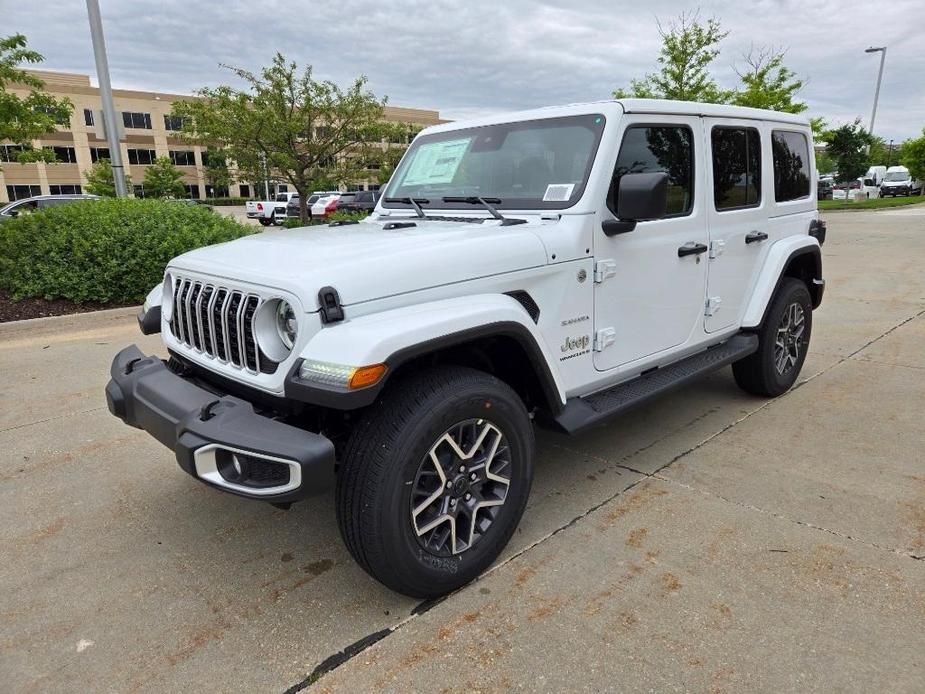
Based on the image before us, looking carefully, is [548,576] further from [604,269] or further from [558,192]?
[558,192]

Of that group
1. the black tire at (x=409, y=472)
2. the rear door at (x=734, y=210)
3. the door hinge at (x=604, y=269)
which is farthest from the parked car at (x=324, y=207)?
the black tire at (x=409, y=472)

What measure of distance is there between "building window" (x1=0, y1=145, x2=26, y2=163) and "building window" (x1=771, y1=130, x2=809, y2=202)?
9313 mm

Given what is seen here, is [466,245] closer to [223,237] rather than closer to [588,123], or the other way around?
[588,123]

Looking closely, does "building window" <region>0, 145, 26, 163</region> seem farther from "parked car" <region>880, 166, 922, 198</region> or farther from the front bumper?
"parked car" <region>880, 166, 922, 198</region>

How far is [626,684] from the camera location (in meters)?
2.12

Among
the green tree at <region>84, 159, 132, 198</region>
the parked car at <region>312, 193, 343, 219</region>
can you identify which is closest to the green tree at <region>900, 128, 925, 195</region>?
the parked car at <region>312, 193, 343, 219</region>

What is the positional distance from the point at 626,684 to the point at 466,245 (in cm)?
169

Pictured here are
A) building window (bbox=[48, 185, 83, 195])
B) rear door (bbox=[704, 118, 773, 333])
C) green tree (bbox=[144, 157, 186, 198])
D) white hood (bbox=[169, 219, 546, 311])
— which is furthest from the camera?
building window (bbox=[48, 185, 83, 195])

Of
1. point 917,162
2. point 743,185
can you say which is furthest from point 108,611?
point 917,162

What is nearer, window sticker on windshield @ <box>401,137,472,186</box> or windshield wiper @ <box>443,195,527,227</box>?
windshield wiper @ <box>443,195,527,227</box>

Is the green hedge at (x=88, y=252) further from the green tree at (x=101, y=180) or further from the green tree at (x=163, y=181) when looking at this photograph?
the green tree at (x=163, y=181)

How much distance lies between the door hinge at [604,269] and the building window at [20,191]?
214 ft

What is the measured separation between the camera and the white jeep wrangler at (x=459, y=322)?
225cm

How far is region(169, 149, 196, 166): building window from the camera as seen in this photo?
64.8m
